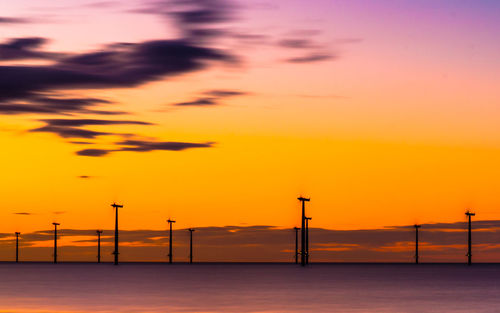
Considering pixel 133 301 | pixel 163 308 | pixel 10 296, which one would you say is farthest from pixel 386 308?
pixel 10 296

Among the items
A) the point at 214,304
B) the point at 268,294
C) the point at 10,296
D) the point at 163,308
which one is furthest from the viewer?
the point at 268,294

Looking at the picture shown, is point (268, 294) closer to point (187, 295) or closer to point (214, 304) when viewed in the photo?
point (187, 295)

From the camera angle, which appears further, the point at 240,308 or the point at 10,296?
the point at 10,296

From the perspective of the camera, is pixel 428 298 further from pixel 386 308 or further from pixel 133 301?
pixel 133 301

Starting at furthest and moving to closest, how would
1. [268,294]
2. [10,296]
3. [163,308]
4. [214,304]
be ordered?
[268,294], [10,296], [214,304], [163,308]

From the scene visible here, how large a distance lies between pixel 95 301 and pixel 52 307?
10.4 m

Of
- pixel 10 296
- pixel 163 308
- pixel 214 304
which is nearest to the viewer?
pixel 163 308

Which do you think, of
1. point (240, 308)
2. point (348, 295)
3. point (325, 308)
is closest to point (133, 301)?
point (240, 308)

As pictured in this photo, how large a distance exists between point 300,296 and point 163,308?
25.1 meters

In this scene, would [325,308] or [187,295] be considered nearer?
[325,308]

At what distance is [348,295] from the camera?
10481 centimetres

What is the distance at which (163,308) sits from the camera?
261 ft

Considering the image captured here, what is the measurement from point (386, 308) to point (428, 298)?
68.9 feet

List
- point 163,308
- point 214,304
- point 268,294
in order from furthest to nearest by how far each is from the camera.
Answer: point 268,294 → point 214,304 → point 163,308
